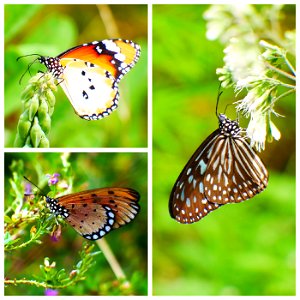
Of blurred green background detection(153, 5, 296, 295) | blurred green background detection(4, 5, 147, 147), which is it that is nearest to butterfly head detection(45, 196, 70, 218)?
blurred green background detection(4, 5, 147, 147)

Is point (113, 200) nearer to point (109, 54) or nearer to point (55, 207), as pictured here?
point (55, 207)

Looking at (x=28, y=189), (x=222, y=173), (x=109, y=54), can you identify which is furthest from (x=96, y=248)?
(x=109, y=54)

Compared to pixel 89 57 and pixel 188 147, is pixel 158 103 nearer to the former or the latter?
pixel 188 147

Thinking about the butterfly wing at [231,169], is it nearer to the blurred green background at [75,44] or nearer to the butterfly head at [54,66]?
the blurred green background at [75,44]

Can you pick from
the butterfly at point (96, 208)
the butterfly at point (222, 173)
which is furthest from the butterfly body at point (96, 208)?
the butterfly at point (222, 173)
